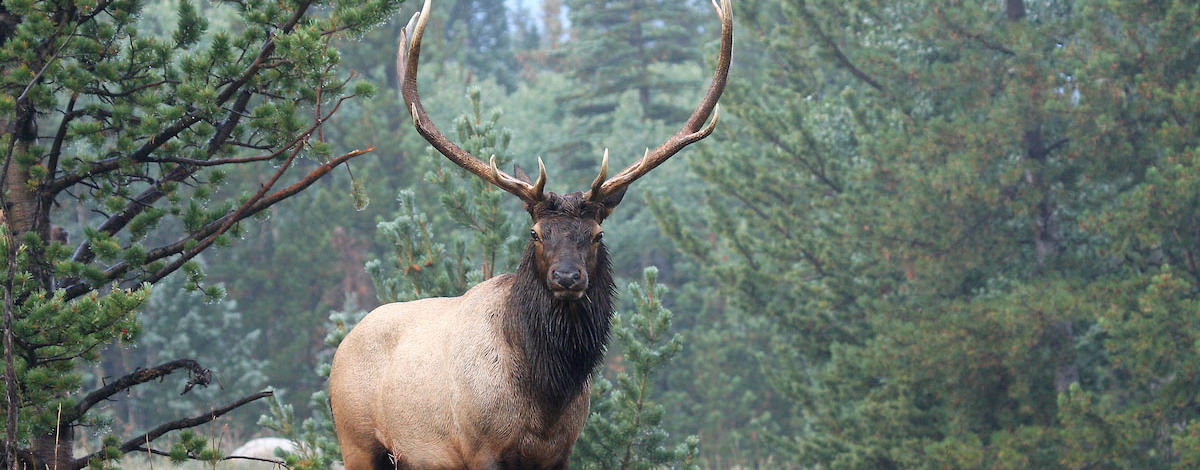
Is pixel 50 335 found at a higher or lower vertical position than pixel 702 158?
higher

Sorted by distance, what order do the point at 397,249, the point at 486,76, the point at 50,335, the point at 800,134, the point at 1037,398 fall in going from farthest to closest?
the point at 486,76, the point at 800,134, the point at 1037,398, the point at 397,249, the point at 50,335

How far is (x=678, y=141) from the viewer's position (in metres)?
5.68

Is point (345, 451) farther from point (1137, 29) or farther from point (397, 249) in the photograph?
point (1137, 29)

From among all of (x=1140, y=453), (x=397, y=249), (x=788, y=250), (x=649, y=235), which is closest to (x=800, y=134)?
(x=788, y=250)

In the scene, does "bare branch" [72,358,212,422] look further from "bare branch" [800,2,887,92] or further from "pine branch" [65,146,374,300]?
"bare branch" [800,2,887,92]

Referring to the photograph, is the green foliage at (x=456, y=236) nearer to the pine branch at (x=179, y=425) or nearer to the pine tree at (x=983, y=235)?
the pine branch at (x=179, y=425)

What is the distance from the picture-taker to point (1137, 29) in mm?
12391

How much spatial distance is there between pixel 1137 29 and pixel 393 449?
10.2 meters

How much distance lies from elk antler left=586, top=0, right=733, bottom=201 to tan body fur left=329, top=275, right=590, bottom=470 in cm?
77

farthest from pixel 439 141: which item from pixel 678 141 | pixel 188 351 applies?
pixel 188 351

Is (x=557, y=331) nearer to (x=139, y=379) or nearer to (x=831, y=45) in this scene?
(x=139, y=379)

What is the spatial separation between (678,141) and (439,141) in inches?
48.6

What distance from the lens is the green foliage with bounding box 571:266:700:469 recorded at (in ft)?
25.9

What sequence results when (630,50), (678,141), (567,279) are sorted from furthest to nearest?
(630,50) → (678,141) → (567,279)
